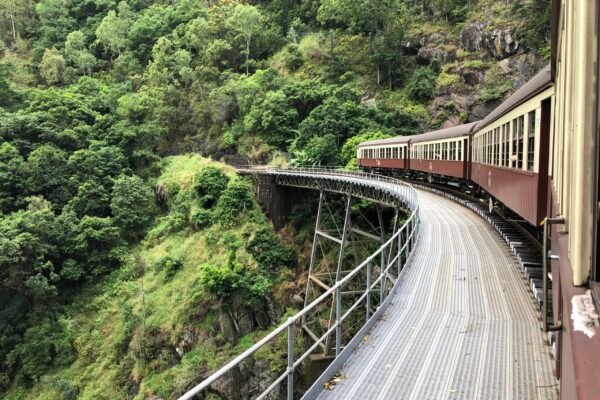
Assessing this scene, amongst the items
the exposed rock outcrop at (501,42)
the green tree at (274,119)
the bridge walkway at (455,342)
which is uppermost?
the exposed rock outcrop at (501,42)

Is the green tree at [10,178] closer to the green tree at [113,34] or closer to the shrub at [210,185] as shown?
the shrub at [210,185]

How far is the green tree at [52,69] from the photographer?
164 feet

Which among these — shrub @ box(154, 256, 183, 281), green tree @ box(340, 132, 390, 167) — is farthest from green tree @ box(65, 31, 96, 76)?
shrub @ box(154, 256, 183, 281)

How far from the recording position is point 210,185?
2892cm

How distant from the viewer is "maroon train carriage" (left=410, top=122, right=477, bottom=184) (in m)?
16.9

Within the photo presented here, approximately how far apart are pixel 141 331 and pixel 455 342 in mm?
18987

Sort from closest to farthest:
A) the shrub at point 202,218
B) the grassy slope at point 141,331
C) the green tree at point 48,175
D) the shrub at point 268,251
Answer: the grassy slope at point 141,331 → the shrub at point 268,251 → the shrub at point 202,218 → the green tree at point 48,175

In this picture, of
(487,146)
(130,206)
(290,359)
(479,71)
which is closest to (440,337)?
(290,359)

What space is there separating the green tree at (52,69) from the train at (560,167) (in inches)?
1785

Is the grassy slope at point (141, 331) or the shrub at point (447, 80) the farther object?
the shrub at point (447, 80)

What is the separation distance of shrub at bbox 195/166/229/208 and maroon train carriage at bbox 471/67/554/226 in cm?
1948

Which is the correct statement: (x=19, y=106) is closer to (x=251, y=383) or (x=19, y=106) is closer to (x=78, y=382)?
(x=78, y=382)

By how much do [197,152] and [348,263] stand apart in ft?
73.1

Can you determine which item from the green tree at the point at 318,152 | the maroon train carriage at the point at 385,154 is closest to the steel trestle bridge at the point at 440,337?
the maroon train carriage at the point at 385,154
